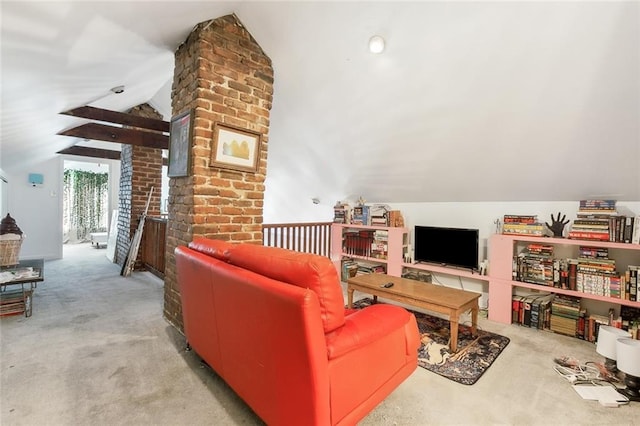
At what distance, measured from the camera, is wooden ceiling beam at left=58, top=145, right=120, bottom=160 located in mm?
6094

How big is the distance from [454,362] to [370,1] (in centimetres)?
294

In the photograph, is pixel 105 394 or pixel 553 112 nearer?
pixel 105 394

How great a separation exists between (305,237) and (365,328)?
3.48 meters

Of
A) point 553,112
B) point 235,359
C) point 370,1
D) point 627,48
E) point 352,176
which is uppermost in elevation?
point 370,1

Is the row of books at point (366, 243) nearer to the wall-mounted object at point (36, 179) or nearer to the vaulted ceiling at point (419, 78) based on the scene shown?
the vaulted ceiling at point (419, 78)

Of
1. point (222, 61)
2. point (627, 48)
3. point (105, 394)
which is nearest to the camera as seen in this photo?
point (105, 394)

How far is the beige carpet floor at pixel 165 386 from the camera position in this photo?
1.67 m

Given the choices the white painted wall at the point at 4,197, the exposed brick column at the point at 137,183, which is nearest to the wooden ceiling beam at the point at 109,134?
the exposed brick column at the point at 137,183

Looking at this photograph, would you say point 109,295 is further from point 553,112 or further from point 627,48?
point 627,48

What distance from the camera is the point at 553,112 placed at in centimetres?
248

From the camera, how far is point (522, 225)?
128 inches

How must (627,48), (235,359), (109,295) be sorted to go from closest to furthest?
(235,359) < (627,48) < (109,295)

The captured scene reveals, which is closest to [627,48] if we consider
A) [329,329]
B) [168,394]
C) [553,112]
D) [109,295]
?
[553,112]

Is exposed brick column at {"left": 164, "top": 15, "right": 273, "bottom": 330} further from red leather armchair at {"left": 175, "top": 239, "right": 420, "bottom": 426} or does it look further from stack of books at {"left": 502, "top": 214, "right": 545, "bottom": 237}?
stack of books at {"left": 502, "top": 214, "right": 545, "bottom": 237}
